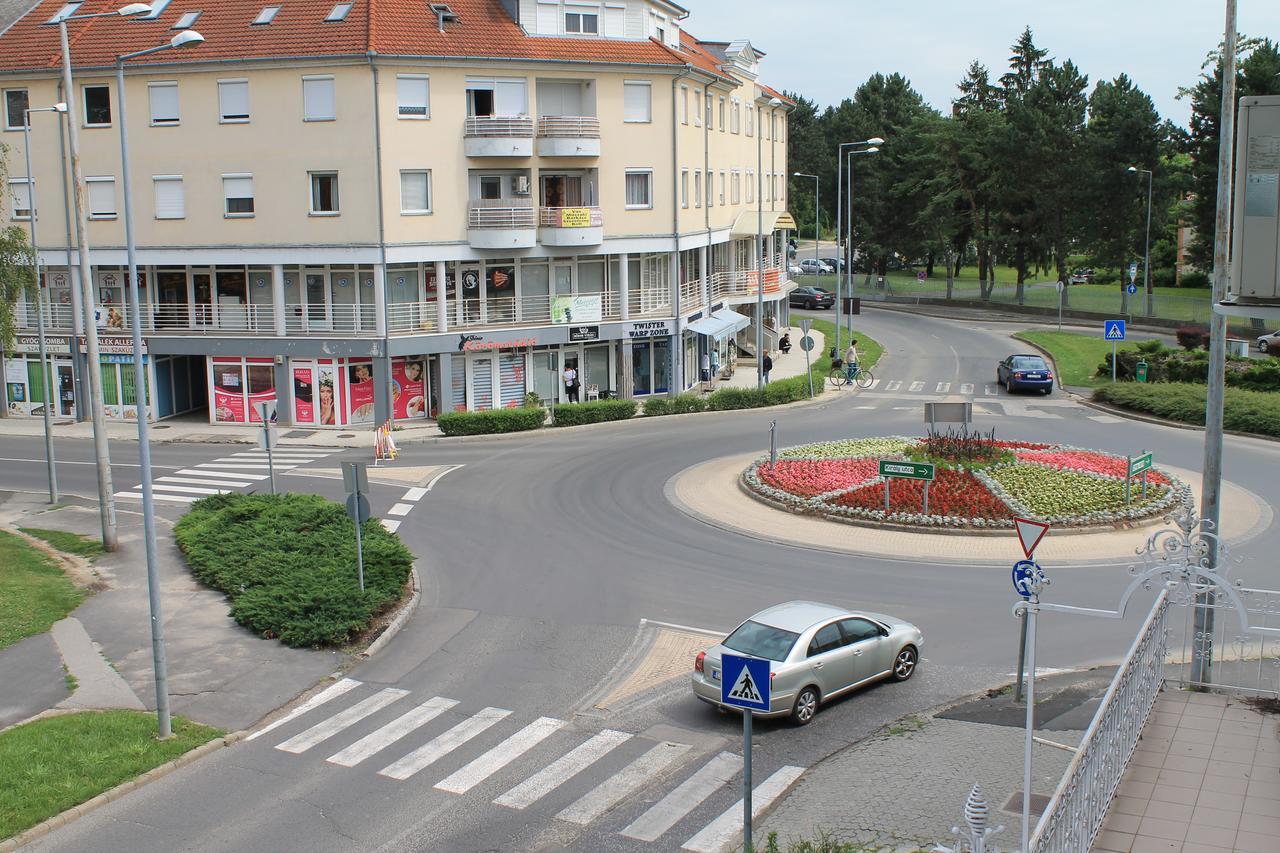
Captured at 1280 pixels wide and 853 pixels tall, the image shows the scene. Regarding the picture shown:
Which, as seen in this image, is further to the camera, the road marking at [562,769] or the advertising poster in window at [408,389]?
the advertising poster in window at [408,389]

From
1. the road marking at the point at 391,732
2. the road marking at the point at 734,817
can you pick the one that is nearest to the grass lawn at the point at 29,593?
the road marking at the point at 391,732

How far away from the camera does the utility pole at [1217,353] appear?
1312 cm

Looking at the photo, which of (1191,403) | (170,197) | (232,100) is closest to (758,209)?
(1191,403)

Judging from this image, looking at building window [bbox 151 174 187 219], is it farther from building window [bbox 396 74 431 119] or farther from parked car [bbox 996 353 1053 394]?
parked car [bbox 996 353 1053 394]

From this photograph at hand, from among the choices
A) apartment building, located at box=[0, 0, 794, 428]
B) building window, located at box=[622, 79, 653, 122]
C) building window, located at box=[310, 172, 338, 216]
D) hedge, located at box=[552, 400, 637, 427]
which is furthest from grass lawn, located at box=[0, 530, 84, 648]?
building window, located at box=[622, 79, 653, 122]

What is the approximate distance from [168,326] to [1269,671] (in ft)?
121

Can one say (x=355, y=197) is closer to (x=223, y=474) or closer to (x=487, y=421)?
(x=487, y=421)

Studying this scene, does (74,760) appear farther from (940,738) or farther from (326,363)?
(326,363)

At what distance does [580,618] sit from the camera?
67.3 feet

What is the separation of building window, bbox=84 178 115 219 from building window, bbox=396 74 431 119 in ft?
33.5

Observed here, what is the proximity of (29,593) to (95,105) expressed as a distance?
84.3 feet

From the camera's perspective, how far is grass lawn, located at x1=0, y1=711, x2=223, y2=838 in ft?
44.1

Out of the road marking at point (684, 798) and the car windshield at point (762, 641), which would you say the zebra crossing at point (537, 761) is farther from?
the car windshield at point (762, 641)

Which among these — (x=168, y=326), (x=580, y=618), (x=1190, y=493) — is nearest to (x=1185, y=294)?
(x=1190, y=493)
